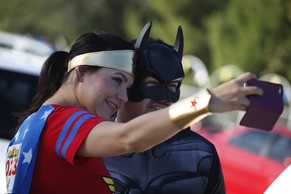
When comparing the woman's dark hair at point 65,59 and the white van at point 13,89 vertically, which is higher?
the woman's dark hair at point 65,59

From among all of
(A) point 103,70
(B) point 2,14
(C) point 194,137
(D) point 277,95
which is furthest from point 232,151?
(B) point 2,14

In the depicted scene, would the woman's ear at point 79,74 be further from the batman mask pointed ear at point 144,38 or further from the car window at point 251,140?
the car window at point 251,140

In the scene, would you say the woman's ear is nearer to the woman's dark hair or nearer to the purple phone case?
the woman's dark hair

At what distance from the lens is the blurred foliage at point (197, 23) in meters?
26.5

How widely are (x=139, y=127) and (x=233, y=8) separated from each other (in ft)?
85.1

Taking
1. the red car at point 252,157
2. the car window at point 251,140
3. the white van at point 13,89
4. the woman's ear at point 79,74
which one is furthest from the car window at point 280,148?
the woman's ear at point 79,74

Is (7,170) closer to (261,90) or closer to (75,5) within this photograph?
(261,90)

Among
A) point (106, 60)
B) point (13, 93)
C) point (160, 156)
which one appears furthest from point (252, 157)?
point (106, 60)

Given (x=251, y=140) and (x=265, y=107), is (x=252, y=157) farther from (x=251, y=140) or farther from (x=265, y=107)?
(x=265, y=107)

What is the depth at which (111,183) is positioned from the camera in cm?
345

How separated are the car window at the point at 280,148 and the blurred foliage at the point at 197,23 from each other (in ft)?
50.3

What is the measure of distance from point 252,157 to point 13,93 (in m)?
4.19

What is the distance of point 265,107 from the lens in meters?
2.45

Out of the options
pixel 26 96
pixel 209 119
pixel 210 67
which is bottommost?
pixel 210 67
